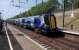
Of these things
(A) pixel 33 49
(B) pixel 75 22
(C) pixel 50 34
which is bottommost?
(B) pixel 75 22

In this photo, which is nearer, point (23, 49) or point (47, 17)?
point (23, 49)

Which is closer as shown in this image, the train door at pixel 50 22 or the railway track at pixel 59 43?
the railway track at pixel 59 43

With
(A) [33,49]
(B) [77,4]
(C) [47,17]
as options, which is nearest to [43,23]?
(C) [47,17]

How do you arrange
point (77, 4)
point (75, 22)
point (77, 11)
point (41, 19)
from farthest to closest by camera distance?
point (77, 4)
point (77, 11)
point (75, 22)
point (41, 19)

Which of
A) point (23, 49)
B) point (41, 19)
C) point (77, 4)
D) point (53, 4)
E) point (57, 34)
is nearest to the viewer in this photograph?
point (23, 49)

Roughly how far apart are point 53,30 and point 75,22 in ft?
164

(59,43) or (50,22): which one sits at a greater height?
(50,22)

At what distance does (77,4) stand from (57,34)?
69555 millimetres

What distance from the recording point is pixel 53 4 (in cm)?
14112

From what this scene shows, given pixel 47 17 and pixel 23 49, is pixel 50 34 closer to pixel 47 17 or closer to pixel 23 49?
pixel 47 17

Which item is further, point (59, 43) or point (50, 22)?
point (50, 22)

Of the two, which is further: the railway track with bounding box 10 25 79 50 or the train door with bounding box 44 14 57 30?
the train door with bounding box 44 14 57 30

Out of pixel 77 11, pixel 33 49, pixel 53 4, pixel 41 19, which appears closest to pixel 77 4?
pixel 77 11

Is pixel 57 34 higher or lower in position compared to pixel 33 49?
lower
